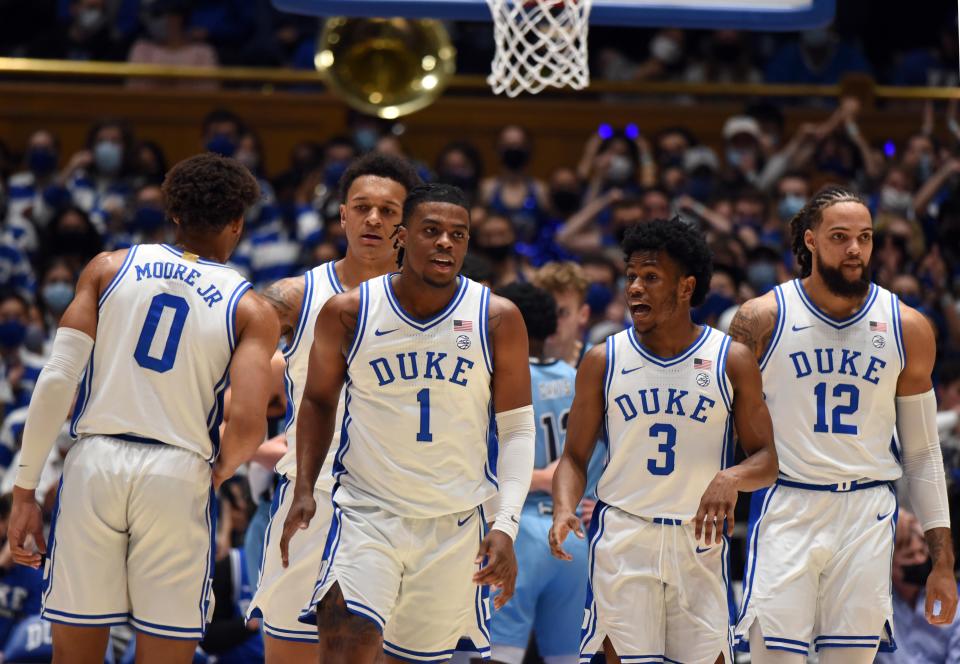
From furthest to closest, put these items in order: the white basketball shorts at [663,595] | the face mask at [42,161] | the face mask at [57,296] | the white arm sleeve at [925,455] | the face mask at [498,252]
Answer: the face mask at [42,161], the face mask at [57,296], the face mask at [498,252], the white arm sleeve at [925,455], the white basketball shorts at [663,595]

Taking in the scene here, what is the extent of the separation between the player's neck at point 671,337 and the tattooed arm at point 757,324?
0.42 meters

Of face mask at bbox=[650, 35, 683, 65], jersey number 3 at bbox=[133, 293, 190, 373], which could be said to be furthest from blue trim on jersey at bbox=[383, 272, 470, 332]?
face mask at bbox=[650, 35, 683, 65]

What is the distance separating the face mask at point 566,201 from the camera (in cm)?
1249

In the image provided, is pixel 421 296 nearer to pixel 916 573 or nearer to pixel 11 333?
pixel 916 573

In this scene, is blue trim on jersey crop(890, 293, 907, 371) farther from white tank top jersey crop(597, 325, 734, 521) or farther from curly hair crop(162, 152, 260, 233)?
curly hair crop(162, 152, 260, 233)

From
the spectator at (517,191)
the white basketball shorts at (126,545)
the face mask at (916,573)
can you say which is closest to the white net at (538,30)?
the white basketball shorts at (126,545)

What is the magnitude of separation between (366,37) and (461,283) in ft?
20.6

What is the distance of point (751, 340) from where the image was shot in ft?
20.0

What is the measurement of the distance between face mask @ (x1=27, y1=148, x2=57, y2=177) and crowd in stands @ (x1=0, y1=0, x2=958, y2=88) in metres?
1.89

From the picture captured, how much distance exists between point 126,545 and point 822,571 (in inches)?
108

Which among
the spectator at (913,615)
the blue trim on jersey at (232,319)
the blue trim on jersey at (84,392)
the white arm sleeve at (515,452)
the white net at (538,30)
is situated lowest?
the spectator at (913,615)

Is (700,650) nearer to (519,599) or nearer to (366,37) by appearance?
(519,599)

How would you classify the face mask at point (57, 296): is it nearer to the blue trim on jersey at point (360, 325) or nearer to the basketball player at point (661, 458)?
the blue trim on jersey at point (360, 325)

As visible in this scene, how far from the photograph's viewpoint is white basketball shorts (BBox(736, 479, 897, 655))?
572 cm
